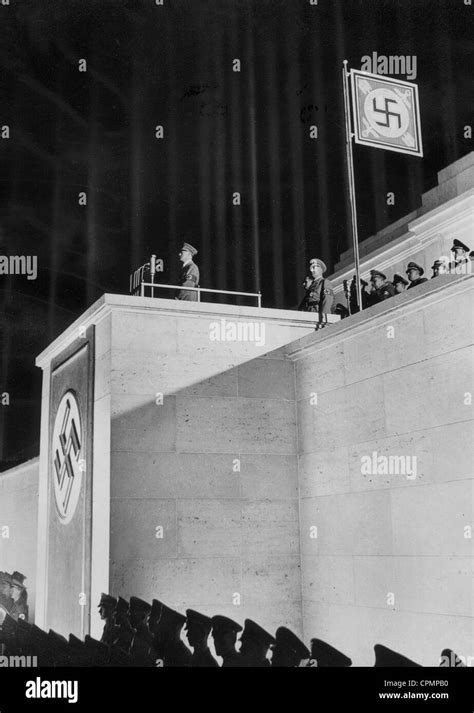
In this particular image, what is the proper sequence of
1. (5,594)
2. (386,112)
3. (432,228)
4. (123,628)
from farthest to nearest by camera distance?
(432,228)
(5,594)
(386,112)
(123,628)

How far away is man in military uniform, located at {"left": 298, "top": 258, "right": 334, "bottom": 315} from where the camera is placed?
13.7 metres

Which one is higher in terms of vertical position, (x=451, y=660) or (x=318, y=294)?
(x=318, y=294)

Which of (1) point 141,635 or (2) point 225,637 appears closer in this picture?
(2) point 225,637

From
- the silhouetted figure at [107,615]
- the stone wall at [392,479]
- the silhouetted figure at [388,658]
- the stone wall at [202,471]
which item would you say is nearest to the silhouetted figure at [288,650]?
the silhouetted figure at [388,658]

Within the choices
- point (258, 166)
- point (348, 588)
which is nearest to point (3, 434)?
point (258, 166)

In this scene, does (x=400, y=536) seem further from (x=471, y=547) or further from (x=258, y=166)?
(x=258, y=166)

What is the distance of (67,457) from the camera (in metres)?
14.1

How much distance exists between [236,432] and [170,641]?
4.32m

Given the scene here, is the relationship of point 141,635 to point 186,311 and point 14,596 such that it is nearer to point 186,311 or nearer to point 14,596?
point 186,311

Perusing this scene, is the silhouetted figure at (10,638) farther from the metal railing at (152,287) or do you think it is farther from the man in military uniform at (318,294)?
the man in military uniform at (318,294)

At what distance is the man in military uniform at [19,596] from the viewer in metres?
18.9

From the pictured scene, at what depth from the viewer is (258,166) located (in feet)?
79.5

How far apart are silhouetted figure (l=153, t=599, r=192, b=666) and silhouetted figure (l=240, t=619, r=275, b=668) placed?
2.39 ft

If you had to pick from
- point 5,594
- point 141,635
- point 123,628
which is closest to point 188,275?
point 123,628
